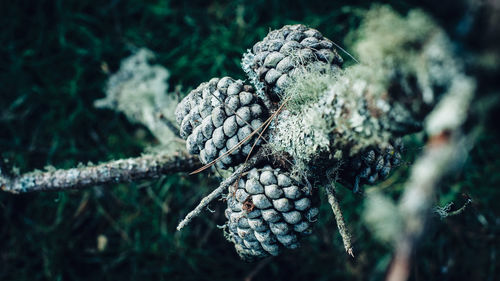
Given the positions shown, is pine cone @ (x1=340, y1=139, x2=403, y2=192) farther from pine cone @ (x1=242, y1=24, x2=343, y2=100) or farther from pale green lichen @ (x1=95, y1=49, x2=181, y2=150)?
pale green lichen @ (x1=95, y1=49, x2=181, y2=150)

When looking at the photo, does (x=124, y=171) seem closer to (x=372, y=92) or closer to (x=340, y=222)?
(x=340, y=222)

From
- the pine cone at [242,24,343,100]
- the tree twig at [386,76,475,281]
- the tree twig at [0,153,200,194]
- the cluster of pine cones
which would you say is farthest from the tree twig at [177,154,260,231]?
the tree twig at [386,76,475,281]

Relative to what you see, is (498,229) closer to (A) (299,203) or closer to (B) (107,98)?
(A) (299,203)

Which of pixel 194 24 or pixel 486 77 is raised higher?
pixel 194 24

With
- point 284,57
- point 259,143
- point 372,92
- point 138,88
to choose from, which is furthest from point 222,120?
point 138,88

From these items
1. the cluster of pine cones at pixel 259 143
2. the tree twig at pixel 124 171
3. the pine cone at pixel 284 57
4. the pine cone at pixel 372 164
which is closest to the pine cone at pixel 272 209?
the cluster of pine cones at pixel 259 143

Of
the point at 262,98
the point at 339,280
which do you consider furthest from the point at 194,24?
the point at 339,280
